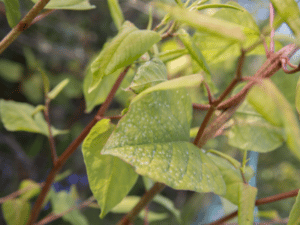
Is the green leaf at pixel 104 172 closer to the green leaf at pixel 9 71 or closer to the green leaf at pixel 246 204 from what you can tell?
the green leaf at pixel 246 204

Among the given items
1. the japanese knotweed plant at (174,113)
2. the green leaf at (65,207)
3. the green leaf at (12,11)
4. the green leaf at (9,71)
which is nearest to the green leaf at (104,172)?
the japanese knotweed plant at (174,113)

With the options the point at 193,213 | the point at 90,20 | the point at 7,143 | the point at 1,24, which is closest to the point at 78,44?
the point at 90,20

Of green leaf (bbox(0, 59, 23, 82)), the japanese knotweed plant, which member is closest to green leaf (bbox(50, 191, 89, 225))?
the japanese knotweed plant

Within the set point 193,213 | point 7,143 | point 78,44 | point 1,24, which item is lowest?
point 193,213

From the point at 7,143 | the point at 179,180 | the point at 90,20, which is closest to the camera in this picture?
the point at 179,180

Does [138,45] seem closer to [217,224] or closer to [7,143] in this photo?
[217,224]

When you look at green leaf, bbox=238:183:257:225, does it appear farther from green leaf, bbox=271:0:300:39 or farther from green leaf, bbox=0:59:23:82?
green leaf, bbox=0:59:23:82
